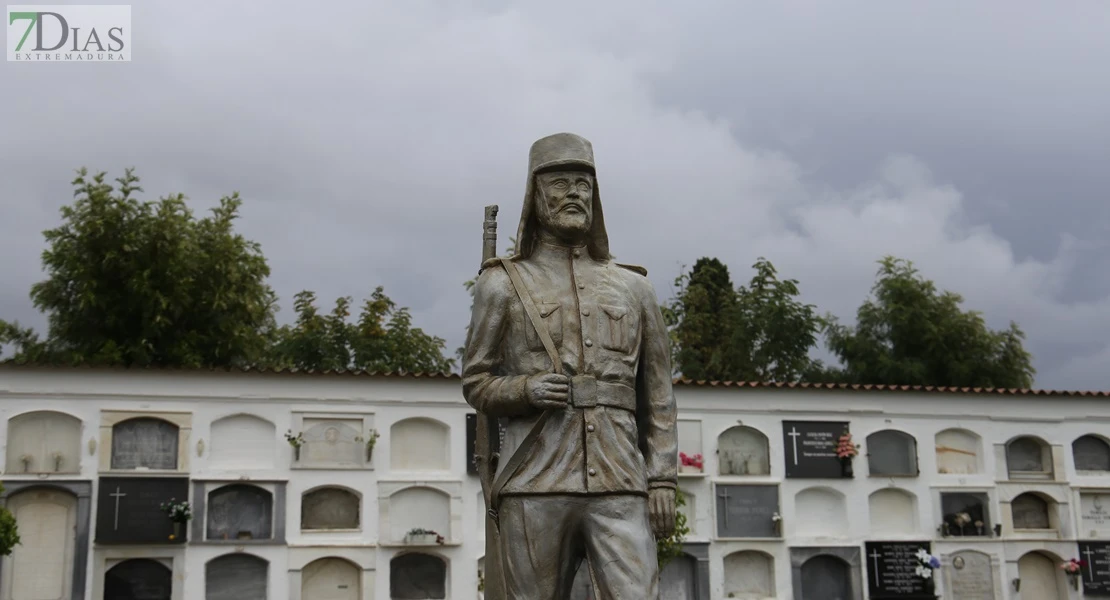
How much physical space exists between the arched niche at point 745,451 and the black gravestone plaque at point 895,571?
3.44 m

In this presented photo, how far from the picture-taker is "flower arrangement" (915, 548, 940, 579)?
31422 mm

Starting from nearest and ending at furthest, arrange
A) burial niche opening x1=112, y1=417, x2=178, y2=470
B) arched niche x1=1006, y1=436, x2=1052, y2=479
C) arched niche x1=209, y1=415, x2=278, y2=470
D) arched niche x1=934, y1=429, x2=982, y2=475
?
burial niche opening x1=112, y1=417, x2=178, y2=470, arched niche x1=209, y1=415, x2=278, y2=470, arched niche x1=934, y1=429, x2=982, y2=475, arched niche x1=1006, y1=436, x2=1052, y2=479

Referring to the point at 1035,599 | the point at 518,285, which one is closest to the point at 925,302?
the point at 1035,599

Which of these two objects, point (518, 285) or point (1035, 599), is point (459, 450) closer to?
point (1035, 599)

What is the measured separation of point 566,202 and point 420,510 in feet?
78.9

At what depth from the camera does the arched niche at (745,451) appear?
106ft

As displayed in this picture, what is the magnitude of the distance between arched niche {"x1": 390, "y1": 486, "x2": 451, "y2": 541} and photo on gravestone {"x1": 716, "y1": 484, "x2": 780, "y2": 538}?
6986 mm

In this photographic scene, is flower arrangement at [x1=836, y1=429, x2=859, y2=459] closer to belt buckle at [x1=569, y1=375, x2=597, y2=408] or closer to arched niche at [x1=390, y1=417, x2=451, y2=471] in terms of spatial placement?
arched niche at [x1=390, y1=417, x2=451, y2=471]

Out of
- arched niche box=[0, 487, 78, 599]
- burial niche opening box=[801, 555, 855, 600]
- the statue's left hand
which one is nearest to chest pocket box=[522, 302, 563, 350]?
the statue's left hand

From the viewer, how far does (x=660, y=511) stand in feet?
22.9

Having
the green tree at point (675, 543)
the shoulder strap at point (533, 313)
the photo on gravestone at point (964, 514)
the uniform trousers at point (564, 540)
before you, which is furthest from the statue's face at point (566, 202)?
the photo on gravestone at point (964, 514)

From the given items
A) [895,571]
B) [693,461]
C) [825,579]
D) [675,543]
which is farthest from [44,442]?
[895,571]

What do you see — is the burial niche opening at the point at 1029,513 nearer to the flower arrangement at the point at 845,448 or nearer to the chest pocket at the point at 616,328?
the flower arrangement at the point at 845,448

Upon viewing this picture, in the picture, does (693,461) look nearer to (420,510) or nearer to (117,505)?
(420,510)
